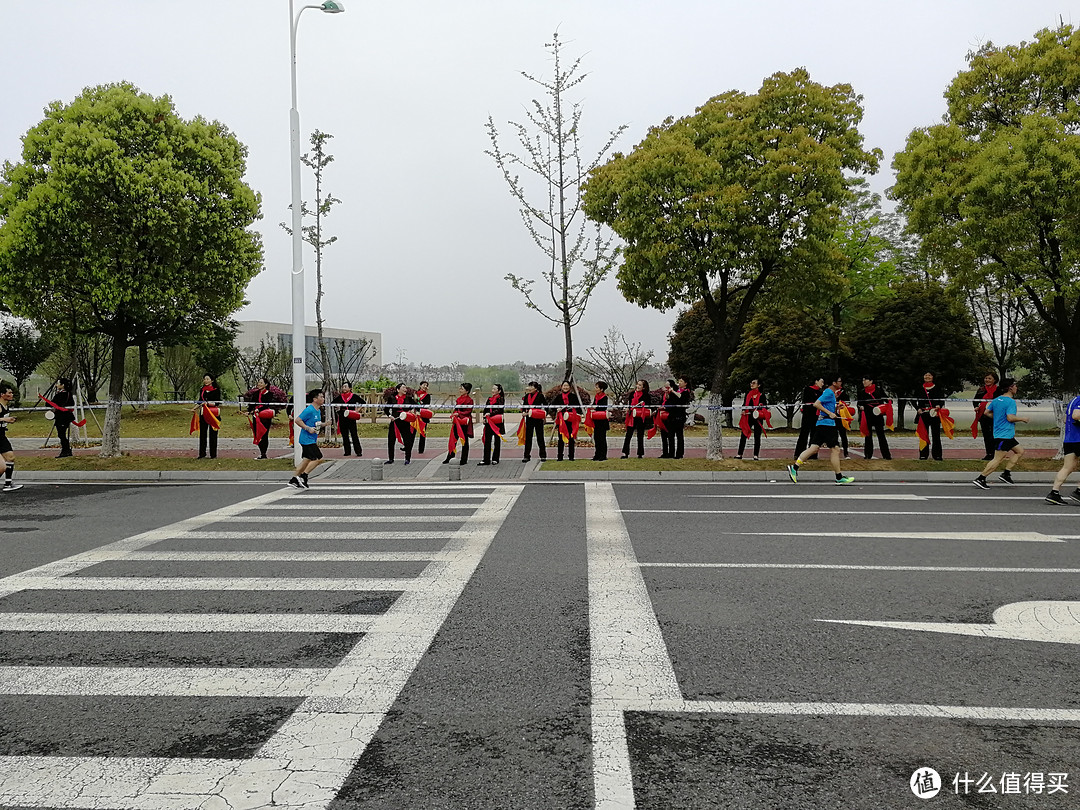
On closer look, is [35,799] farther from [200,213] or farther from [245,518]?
[200,213]

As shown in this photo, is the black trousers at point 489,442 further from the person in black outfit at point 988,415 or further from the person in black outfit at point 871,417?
the person in black outfit at point 988,415

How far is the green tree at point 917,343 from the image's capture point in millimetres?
26438

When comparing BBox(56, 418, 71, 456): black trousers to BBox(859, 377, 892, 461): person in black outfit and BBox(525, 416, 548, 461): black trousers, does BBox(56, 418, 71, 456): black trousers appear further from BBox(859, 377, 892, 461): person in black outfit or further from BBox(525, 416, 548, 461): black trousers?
BBox(859, 377, 892, 461): person in black outfit

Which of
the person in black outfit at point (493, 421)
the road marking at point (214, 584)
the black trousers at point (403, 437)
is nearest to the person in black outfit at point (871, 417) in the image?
the person in black outfit at point (493, 421)

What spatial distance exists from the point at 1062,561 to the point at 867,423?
9.49 m

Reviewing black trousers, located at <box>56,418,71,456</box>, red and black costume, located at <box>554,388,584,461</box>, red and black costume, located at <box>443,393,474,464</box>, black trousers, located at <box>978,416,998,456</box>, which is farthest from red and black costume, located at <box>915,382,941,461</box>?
black trousers, located at <box>56,418,71,456</box>

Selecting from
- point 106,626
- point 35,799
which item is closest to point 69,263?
point 106,626

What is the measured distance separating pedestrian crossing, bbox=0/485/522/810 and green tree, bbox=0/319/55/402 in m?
34.6

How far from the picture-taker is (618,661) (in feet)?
14.7

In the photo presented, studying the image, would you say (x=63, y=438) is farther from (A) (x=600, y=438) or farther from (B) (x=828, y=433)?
(B) (x=828, y=433)

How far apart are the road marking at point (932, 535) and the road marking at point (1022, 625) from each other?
273 cm
